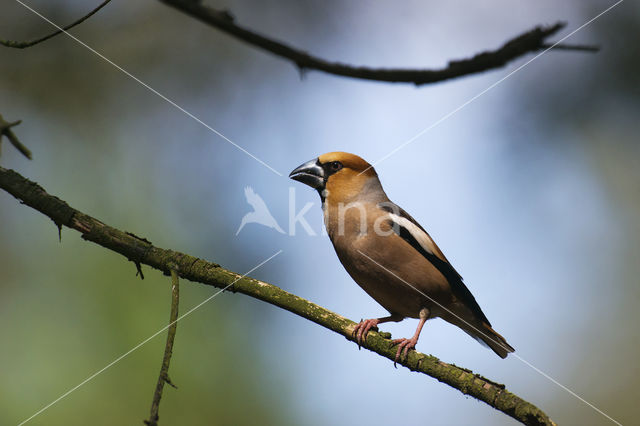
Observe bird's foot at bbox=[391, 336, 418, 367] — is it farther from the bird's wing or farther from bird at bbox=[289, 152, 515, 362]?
the bird's wing

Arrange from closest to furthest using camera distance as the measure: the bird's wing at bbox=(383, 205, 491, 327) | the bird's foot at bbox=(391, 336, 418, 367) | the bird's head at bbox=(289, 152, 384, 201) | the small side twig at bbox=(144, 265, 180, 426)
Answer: the small side twig at bbox=(144, 265, 180, 426) < the bird's foot at bbox=(391, 336, 418, 367) < the bird's wing at bbox=(383, 205, 491, 327) < the bird's head at bbox=(289, 152, 384, 201)

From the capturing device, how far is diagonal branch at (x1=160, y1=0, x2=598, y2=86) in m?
1.22

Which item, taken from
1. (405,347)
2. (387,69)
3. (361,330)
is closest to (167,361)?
(361,330)

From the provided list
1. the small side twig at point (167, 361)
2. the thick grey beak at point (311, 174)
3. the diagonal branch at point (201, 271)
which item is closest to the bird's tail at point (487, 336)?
the diagonal branch at point (201, 271)

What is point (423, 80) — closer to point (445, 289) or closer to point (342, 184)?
point (445, 289)

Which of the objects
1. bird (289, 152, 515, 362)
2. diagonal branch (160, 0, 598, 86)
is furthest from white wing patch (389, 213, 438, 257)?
diagonal branch (160, 0, 598, 86)

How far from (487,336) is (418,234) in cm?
118

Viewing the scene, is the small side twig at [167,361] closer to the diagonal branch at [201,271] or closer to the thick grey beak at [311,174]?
the diagonal branch at [201,271]

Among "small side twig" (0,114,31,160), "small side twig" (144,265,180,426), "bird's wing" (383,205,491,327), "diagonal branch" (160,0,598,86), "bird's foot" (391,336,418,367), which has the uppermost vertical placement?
"diagonal branch" (160,0,598,86)

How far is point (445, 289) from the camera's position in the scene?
4.76 metres

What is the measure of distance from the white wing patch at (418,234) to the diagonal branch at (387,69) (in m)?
3.69

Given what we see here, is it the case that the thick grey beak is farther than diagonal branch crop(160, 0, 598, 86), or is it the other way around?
the thick grey beak

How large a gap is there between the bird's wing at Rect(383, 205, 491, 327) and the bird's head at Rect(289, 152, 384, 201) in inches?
24.0

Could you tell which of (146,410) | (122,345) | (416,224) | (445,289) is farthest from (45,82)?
(445,289)
